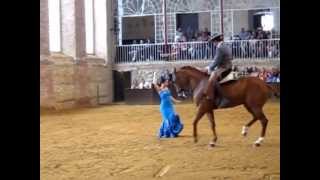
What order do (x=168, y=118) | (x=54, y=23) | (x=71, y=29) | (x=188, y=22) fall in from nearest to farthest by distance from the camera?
1. (x=168, y=118)
2. (x=54, y=23)
3. (x=71, y=29)
4. (x=188, y=22)

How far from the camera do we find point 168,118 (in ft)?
33.1

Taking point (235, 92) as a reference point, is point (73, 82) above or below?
below

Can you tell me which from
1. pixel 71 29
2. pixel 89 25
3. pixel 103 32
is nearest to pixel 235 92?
pixel 71 29

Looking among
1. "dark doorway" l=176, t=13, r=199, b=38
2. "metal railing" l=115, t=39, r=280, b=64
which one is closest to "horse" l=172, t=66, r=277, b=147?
"metal railing" l=115, t=39, r=280, b=64

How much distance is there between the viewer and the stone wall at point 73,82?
18062mm

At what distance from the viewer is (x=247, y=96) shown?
29.4ft

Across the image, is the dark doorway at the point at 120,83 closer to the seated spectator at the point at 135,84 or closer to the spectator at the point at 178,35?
the seated spectator at the point at 135,84

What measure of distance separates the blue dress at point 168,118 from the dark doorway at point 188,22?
19.5 meters

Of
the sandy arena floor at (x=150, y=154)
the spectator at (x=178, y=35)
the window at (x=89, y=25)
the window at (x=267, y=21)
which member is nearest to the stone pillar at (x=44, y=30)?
the sandy arena floor at (x=150, y=154)

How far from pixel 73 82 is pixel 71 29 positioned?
6.68 ft

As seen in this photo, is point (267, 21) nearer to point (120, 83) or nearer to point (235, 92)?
point (120, 83)

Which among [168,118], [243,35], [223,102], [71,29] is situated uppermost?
[71,29]

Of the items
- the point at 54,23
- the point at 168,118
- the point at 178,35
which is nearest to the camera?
the point at 168,118

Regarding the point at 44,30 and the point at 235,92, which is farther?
the point at 44,30
